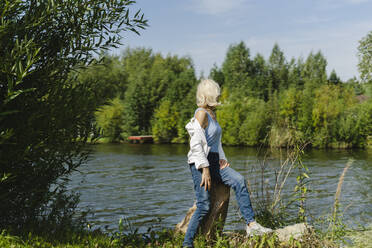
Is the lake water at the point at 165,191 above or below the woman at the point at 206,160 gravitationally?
below

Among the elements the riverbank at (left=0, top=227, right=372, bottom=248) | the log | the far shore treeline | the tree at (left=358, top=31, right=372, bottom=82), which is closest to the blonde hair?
the log

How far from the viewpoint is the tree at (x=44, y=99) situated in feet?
16.1

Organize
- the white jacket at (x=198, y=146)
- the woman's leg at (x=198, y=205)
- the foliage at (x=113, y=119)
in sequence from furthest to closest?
the foliage at (x=113, y=119) → the woman's leg at (x=198, y=205) → the white jacket at (x=198, y=146)

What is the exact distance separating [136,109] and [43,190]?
57132 millimetres

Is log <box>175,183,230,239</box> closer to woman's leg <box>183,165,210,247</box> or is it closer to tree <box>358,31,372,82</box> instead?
woman's leg <box>183,165,210,247</box>

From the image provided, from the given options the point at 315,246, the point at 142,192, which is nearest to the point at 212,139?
the point at 315,246

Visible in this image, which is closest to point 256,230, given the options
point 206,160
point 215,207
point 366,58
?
point 215,207

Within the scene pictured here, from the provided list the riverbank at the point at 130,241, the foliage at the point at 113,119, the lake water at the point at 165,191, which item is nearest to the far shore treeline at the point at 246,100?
the foliage at the point at 113,119

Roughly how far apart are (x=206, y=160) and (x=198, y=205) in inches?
23.9

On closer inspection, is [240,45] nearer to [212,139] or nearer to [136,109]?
[136,109]

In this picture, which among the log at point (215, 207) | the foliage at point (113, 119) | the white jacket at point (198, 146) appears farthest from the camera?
the foliage at point (113, 119)

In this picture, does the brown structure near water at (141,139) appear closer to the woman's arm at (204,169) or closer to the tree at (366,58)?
the tree at (366,58)

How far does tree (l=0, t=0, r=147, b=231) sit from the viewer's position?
491 centimetres

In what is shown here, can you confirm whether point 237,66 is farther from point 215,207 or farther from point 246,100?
point 215,207
